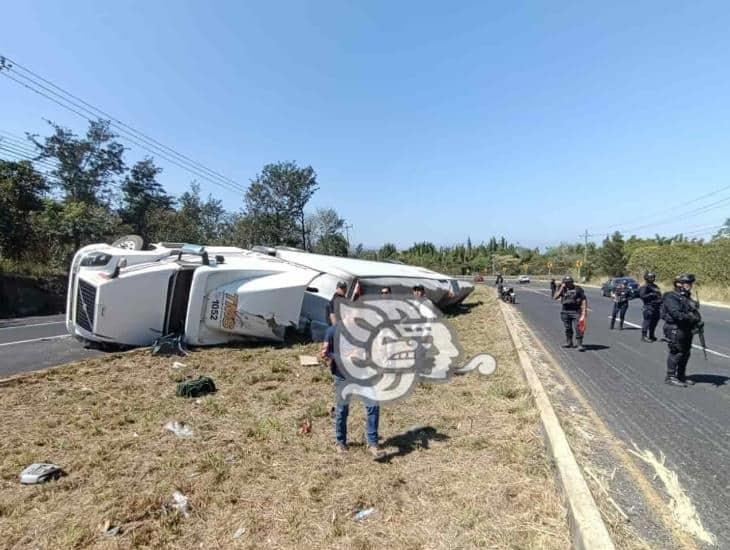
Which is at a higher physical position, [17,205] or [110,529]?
[17,205]

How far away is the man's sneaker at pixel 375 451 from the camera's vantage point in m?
4.05

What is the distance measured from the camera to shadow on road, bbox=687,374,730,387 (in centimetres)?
627

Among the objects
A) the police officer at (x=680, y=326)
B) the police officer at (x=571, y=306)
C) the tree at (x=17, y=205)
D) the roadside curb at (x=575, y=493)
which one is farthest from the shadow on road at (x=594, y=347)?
the tree at (x=17, y=205)

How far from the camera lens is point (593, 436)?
4.36 m

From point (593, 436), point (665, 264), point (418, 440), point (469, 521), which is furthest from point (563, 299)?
point (665, 264)

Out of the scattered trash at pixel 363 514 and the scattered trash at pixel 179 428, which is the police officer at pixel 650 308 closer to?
the scattered trash at pixel 363 514

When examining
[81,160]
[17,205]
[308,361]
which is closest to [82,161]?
[81,160]

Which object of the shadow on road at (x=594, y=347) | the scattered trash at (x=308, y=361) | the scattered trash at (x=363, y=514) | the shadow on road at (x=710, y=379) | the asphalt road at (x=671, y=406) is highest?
the shadow on road at (x=710, y=379)

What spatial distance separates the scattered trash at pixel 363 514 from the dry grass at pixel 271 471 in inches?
1.6

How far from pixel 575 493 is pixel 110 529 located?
328 cm

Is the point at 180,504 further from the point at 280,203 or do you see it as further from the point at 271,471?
the point at 280,203

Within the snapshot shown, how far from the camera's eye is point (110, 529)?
3.00 meters

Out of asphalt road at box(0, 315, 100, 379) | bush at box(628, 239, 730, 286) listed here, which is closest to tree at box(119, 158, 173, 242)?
asphalt road at box(0, 315, 100, 379)
